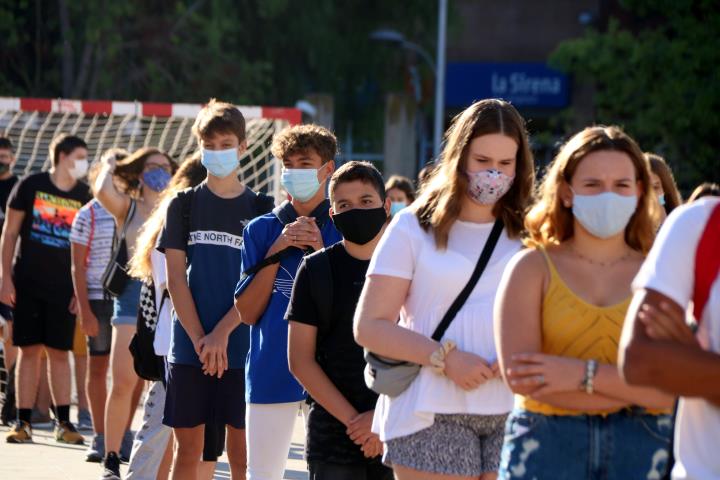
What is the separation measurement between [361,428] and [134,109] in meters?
7.44

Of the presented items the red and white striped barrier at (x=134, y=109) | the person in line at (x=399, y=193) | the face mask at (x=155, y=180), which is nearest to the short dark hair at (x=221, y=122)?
the face mask at (x=155, y=180)

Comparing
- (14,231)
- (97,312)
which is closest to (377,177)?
(97,312)

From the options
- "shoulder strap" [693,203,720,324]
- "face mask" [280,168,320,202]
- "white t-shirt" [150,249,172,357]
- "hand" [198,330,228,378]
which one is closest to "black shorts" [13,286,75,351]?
"white t-shirt" [150,249,172,357]

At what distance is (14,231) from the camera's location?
10.6 metres

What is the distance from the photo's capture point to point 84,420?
37.2ft

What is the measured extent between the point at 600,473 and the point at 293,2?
23.9 metres

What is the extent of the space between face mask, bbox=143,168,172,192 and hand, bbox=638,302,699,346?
19.8 feet

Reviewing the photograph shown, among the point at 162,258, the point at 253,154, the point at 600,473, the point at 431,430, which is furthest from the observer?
the point at 253,154

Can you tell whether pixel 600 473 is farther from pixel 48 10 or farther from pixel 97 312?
pixel 48 10

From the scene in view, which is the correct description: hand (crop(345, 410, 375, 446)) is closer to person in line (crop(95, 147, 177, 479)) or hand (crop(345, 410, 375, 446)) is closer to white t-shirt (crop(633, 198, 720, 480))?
white t-shirt (crop(633, 198, 720, 480))

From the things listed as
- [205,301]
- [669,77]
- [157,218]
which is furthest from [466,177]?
[669,77]

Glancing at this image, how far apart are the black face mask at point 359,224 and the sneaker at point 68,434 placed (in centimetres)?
538

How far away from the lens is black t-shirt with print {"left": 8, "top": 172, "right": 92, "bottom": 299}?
35.1 feet

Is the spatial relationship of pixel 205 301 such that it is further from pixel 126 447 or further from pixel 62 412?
pixel 62 412
